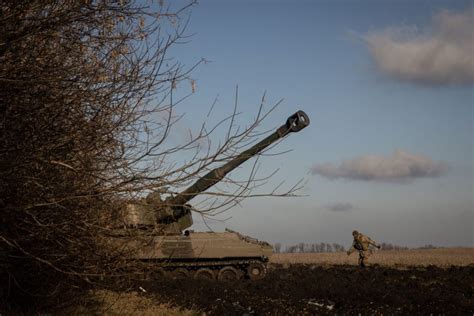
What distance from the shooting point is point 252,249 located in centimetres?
2020

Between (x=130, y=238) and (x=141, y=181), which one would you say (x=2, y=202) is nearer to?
(x=141, y=181)

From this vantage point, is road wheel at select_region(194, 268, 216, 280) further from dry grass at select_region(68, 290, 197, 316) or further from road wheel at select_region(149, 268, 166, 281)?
dry grass at select_region(68, 290, 197, 316)

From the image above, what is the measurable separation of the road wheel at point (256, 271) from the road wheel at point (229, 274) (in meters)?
0.39

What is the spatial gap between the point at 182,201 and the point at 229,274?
537 inches

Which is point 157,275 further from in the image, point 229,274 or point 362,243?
point 362,243

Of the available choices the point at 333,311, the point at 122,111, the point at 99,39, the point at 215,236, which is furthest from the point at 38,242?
the point at 215,236

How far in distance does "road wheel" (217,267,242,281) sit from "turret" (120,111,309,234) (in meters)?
2.41

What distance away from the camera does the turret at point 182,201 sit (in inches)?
232

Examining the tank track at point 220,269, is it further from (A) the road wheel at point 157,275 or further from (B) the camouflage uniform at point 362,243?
(B) the camouflage uniform at point 362,243

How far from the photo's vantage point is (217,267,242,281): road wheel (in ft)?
65.6

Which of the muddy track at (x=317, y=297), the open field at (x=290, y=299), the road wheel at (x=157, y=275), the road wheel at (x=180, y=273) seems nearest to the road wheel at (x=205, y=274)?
the road wheel at (x=180, y=273)

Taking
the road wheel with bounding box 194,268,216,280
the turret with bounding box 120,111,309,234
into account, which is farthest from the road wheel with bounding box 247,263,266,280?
A: the turret with bounding box 120,111,309,234

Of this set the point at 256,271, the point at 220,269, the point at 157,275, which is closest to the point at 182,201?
the point at 157,275

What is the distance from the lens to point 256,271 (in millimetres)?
20344
